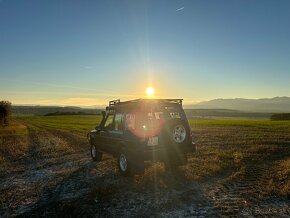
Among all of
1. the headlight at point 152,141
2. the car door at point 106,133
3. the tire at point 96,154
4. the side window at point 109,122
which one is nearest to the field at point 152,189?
the tire at point 96,154

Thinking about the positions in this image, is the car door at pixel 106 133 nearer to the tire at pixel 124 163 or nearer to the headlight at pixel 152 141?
the tire at pixel 124 163

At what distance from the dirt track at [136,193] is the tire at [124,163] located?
283mm

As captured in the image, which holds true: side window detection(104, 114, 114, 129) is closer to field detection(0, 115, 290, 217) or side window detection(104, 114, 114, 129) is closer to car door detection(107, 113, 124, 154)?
car door detection(107, 113, 124, 154)

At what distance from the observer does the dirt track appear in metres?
7.32

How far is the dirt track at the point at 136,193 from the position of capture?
24.0 ft

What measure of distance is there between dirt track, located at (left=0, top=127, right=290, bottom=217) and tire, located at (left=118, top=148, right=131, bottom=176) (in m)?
0.28

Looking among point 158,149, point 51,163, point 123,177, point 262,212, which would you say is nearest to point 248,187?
point 262,212

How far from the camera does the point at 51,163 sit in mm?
14742

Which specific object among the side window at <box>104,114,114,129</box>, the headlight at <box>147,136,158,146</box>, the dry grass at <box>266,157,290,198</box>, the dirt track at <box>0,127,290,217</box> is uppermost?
the side window at <box>104,114,114,129</box>

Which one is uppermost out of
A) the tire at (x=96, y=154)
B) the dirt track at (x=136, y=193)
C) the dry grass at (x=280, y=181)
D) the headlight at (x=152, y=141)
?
the headlight at (x=152, y=141)

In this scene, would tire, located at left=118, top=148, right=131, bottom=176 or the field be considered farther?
tire, located at left=118, top=148, right=131, bottom=176

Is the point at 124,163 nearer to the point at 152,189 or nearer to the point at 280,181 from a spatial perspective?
the point at 152,189

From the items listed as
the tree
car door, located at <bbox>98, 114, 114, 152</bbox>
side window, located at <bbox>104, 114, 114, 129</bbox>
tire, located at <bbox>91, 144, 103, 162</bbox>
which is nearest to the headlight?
car door, located at <bbox>98, 114, 114, 152</bbox>

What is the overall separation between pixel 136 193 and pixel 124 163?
237 cm
